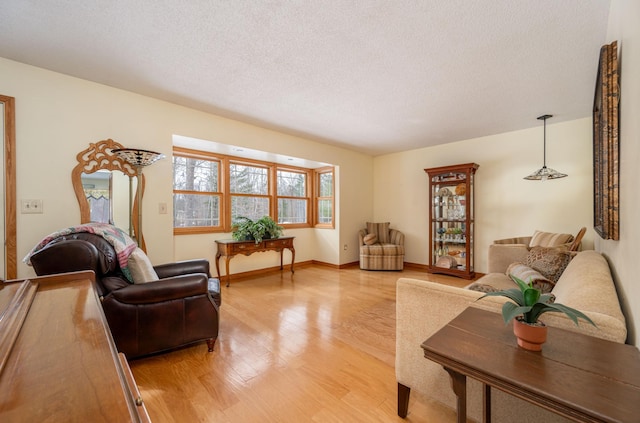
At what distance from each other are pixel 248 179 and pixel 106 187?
2164mm

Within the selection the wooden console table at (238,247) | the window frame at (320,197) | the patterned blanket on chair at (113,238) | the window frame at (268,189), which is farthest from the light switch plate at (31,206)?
the window frame at (320,197)

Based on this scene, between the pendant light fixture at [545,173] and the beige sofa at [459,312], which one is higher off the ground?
the pendant light fixture at [545,173]

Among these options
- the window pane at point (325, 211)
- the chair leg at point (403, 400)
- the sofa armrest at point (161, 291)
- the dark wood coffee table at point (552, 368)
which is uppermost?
the window pane at point (325, 211)

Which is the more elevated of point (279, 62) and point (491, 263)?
point (279, 62)

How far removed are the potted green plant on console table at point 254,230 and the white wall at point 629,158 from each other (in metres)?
3.69

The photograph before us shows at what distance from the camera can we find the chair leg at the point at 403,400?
142 cm

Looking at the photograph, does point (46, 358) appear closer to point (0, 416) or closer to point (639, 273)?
point (0, 416)

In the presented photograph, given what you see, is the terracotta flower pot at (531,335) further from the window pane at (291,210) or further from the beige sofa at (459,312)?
the window pane at (291,210)

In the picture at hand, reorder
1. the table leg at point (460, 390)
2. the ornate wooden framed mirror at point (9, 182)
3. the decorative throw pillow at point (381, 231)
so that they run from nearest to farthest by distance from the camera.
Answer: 1. the table leg at point (460, 390)
2. the ornate wooden framed mirror at point (9, 182)
3. the decorative throw pillow at point (381, 231)

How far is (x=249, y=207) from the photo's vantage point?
4.61 meters

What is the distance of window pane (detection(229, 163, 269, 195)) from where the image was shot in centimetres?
441

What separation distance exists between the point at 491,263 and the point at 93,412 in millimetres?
3703

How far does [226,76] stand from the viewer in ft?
8.03

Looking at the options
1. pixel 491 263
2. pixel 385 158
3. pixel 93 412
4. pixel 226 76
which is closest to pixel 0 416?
pixel 93 412
